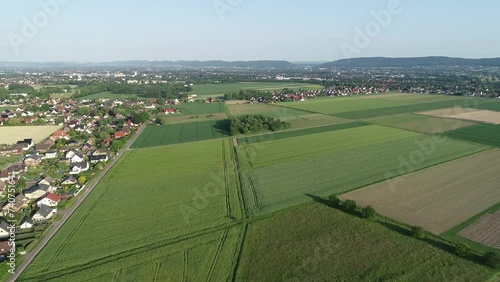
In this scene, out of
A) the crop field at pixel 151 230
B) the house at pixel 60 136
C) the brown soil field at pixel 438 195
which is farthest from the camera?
the house at pixel 60 136

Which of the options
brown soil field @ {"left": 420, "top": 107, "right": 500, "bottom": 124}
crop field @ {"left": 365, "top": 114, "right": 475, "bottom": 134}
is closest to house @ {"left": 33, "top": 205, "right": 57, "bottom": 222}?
crop field @ {"left": 365, "top": 114, "right": 475, "bottom": 134}

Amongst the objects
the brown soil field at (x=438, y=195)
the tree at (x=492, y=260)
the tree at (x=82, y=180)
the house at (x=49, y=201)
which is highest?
the tree at (x=492, y=260)

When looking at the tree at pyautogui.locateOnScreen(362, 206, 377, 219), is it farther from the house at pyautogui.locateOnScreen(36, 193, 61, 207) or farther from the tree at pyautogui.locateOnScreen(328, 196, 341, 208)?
the house at pyautogui.locateOnScreen(36, 193, 61, 207)

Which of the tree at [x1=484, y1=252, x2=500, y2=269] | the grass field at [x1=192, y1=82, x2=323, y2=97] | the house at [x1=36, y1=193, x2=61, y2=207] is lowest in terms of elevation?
the grass field at [x1=192, y1=82, x2=323, y2=97]

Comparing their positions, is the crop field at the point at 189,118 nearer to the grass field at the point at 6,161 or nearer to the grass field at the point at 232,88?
the grass field at the point at 6,161

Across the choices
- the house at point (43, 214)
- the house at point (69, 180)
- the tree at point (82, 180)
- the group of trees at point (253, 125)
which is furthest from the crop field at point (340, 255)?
the group of trees at point (253, 125)

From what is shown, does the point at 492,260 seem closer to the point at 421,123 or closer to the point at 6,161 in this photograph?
the point at 421,123
